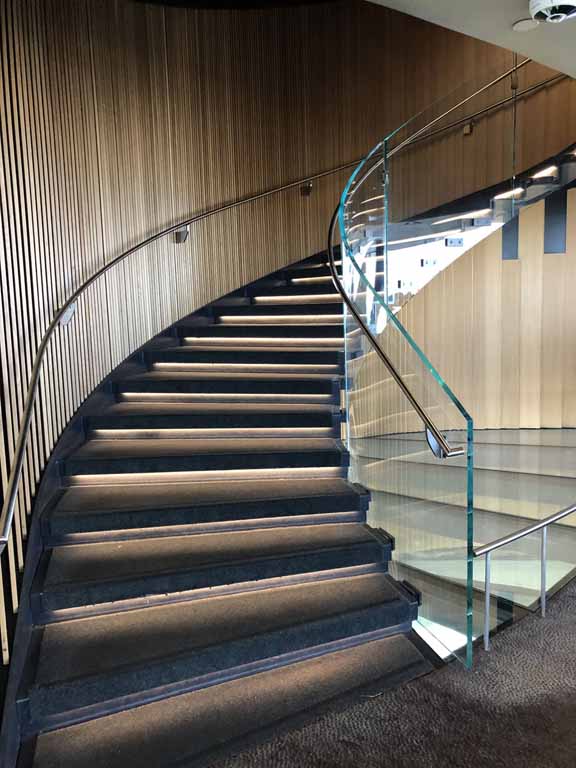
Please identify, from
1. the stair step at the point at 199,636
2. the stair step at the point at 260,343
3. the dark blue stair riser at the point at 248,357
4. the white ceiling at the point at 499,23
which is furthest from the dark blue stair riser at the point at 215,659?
the white ceiling at the point at 499,23

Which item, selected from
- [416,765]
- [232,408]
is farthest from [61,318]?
[416,765]

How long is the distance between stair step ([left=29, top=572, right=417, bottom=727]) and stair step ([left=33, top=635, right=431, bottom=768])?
0.07m

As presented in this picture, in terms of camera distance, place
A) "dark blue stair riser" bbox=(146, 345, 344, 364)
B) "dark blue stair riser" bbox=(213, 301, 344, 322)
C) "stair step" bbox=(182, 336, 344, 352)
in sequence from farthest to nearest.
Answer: "dark blue stair riser" bbox=(213, 301, 344, 322), "stair step" bbox=(182, 336, 344, 352), "dark blue stair riser" bbox=(146, 345, 344, 364)

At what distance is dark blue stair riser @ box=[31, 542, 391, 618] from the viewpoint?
2699 mm

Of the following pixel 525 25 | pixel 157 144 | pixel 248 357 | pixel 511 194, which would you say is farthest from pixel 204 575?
pixel 511 194

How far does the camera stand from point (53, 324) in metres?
3.40

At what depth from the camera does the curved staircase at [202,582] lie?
232 centimetres

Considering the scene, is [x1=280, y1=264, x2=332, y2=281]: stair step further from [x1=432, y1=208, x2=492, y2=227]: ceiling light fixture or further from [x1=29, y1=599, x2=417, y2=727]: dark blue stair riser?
[x1=29, y1=599, x2=417, y2=727]: dark blue stair riser

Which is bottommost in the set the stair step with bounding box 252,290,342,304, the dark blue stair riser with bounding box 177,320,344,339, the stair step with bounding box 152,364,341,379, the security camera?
the stair step with bounding box 152,364,341,379

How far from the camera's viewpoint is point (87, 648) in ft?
8.25

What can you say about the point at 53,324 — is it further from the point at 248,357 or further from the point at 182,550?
the point at 248,357

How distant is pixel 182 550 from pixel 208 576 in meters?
0.26

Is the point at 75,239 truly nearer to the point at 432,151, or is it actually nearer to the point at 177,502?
the point at 177,502

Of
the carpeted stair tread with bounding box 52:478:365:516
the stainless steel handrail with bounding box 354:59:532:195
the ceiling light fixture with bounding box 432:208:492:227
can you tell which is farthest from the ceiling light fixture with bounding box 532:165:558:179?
the carpeted stair tread with bounding box 52:478:365:516
